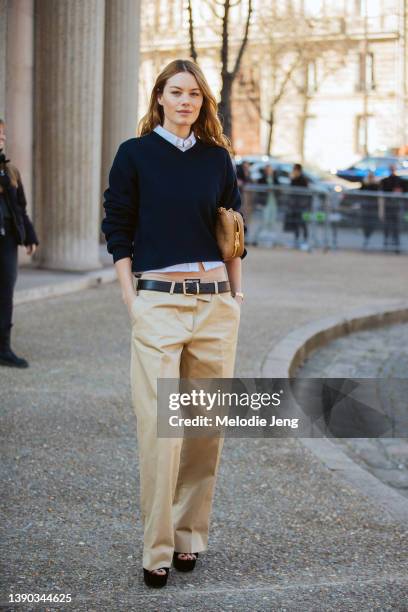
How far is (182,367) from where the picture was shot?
13.7ft

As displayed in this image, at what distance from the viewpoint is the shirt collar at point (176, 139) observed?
415 centimetres

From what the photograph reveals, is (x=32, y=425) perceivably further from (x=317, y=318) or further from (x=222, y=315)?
(x=317, y=318)

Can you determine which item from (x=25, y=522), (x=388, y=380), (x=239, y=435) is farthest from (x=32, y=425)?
(x=388, y=380)

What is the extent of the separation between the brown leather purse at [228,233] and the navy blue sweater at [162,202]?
0.02 meters

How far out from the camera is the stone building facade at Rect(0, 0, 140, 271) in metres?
13.9

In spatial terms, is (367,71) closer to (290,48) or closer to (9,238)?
(290,48)

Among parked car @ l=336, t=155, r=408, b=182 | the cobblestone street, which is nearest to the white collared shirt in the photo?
the cobblestone street

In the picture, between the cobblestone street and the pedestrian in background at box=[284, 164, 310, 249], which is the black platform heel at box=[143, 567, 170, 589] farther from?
the pedestrian in background at box=[284, 164, 310, 249]

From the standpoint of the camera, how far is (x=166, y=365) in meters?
3.99

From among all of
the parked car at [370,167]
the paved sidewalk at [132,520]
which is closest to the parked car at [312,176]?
the parked car at [370,167]

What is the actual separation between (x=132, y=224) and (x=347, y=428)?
389cm

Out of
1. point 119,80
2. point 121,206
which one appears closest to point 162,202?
point 121,206

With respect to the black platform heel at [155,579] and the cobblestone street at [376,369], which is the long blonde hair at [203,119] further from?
the cobblestone street at [376,369]

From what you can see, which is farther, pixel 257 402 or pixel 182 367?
pixel 257 402
